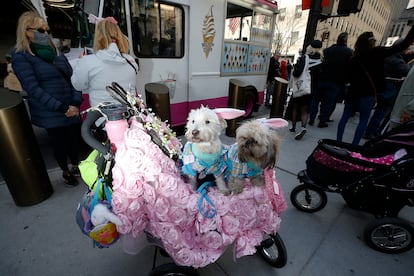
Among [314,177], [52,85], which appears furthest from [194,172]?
[52,85]

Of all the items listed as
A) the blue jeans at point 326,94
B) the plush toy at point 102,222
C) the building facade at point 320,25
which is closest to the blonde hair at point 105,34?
the plush toy at point 102,222

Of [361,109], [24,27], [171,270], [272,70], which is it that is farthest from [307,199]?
[272,70]

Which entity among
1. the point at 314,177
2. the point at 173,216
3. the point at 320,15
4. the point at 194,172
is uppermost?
the point at 320,15

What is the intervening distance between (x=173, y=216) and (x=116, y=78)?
1590 mm

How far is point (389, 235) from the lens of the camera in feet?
5.93

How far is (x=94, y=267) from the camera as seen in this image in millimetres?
1639

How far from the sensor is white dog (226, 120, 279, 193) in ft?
3.99

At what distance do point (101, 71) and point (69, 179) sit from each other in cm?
156

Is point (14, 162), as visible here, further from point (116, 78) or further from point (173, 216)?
point (173, 216)

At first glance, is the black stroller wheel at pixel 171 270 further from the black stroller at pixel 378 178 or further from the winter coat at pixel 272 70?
the winter coat at pixel 272 70

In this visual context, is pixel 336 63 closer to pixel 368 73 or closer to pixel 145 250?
pixel 368 73

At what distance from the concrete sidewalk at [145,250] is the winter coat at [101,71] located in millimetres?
1366

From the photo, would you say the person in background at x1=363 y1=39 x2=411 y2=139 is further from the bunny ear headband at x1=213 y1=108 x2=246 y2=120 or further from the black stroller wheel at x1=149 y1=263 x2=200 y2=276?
the black stroller wheel at x1=149 y1=263 x2=200 y2=276

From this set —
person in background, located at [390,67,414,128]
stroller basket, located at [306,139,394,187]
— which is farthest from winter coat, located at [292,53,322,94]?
stroller basket, located at [306,139,394,187]
